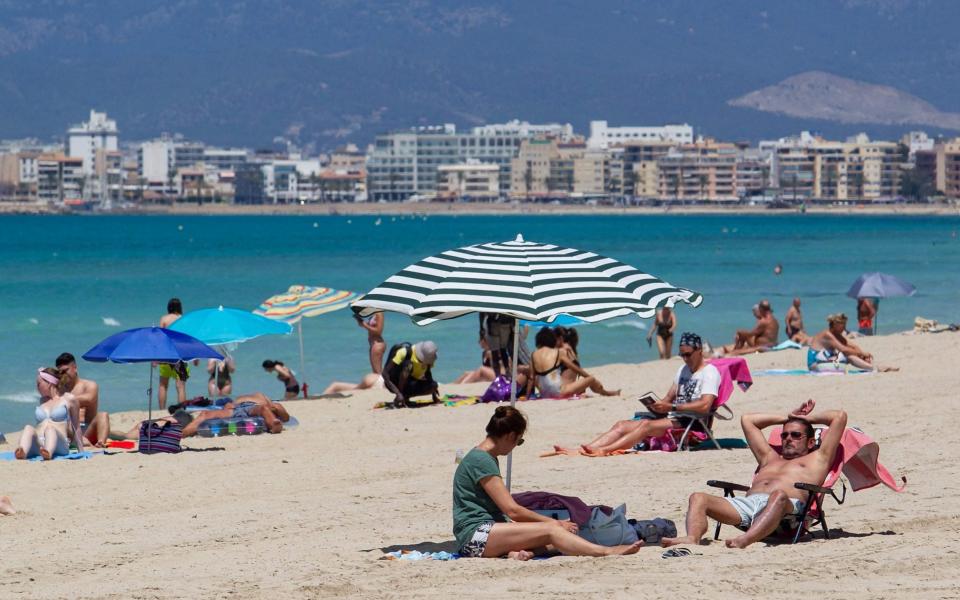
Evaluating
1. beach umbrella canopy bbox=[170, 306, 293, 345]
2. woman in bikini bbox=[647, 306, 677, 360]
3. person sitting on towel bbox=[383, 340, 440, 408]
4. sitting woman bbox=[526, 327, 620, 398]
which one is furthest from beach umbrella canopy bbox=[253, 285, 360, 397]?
woman in bikini bbox=[647, 306, 677, 360]

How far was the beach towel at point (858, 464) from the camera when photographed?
316 inches

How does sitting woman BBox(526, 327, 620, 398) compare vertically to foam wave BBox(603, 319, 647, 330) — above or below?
above

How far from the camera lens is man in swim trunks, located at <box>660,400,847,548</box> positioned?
7.68 m

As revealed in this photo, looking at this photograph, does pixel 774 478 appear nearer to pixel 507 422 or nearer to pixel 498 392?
pixel 507 422

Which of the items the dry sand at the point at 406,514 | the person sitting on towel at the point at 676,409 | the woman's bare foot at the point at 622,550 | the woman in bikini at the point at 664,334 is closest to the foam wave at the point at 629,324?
the woman in bikini at the point at 664,334

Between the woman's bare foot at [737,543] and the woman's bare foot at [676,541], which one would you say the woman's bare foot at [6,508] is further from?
the woman's bare foot at [737,543]

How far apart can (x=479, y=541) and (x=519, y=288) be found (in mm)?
1175

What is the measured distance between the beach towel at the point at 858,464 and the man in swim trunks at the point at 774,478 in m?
0.11

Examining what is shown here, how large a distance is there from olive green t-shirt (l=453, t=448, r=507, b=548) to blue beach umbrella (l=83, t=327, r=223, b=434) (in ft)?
14.8

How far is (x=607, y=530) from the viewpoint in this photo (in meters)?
7.64

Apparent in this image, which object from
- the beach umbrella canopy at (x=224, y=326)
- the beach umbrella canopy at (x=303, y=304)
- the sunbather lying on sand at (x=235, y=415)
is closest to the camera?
the sunbather lying on sand at (x=235, y=415)

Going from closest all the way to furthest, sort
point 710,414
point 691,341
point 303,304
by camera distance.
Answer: point 691,341
point 710,414
point 303,304

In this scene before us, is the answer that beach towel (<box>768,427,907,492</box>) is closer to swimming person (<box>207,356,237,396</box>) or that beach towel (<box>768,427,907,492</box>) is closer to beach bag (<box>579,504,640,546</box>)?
beach bag (<box>579,504,640,546</box>)

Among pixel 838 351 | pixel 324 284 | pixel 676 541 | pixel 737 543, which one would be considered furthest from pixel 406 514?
pixel 324 284
